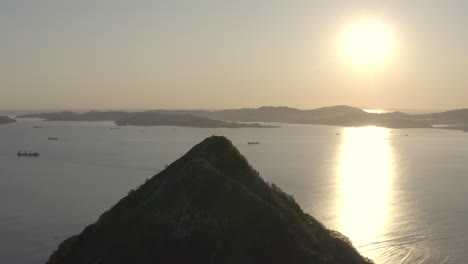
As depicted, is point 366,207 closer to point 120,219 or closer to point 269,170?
point 269,170

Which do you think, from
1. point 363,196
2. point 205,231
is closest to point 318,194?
point 363,196

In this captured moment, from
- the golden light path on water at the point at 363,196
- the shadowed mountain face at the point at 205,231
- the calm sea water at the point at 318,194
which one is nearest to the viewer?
the shadowed mountain face at the point at 205,231

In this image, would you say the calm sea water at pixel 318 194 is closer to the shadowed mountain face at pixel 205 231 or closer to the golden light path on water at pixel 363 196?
the golden light path on water at pixel 363 196

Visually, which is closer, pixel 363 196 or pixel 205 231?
pixel 205 231

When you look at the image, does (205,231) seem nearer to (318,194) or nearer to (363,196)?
(318,194)

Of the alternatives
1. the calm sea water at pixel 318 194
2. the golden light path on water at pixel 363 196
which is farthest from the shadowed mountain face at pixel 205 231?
the golden light path on water at pixel 363 196

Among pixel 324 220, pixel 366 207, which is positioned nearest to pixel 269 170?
pixel 366 207

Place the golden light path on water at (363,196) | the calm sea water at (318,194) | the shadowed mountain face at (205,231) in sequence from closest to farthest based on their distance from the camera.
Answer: the shadowed mountain face at (205,231) < the calm sea water at (318,194) < the golden light path on water at (363,196)
